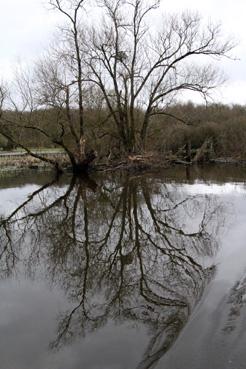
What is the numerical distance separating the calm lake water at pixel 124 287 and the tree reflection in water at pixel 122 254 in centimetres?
2

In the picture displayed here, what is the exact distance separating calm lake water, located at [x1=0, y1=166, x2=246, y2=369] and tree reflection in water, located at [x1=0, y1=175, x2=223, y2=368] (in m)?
0.02

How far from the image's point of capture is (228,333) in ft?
16.7

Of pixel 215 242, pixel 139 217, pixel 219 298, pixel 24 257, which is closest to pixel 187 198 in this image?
pixel 139 217

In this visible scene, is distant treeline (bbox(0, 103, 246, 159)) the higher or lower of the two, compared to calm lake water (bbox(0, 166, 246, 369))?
higher

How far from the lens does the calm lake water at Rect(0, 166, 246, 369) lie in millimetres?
4750

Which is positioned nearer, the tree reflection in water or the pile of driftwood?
the tree reflection in water

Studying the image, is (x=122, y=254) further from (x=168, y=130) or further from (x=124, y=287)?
(x=168, y=130)

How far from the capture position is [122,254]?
862 centimetres

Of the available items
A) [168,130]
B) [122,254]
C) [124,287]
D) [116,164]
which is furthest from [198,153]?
[124,287]

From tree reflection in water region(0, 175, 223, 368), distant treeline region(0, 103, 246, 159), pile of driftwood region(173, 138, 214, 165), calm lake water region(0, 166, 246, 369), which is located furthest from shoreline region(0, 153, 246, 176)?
calm lake water region(0, 166, 246, 369)

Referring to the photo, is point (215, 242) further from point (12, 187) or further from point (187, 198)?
point (12, 187)

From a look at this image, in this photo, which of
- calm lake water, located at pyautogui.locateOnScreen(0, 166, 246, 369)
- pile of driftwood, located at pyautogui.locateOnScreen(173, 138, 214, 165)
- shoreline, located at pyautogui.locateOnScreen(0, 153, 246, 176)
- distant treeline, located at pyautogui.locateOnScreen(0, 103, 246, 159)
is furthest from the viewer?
pile of driftwood, located at pyautogui.locateOnScreen(173, 138, 214, 165)

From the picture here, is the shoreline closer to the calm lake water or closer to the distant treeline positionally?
the distant treeline

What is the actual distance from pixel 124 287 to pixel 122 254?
6.26 ft
